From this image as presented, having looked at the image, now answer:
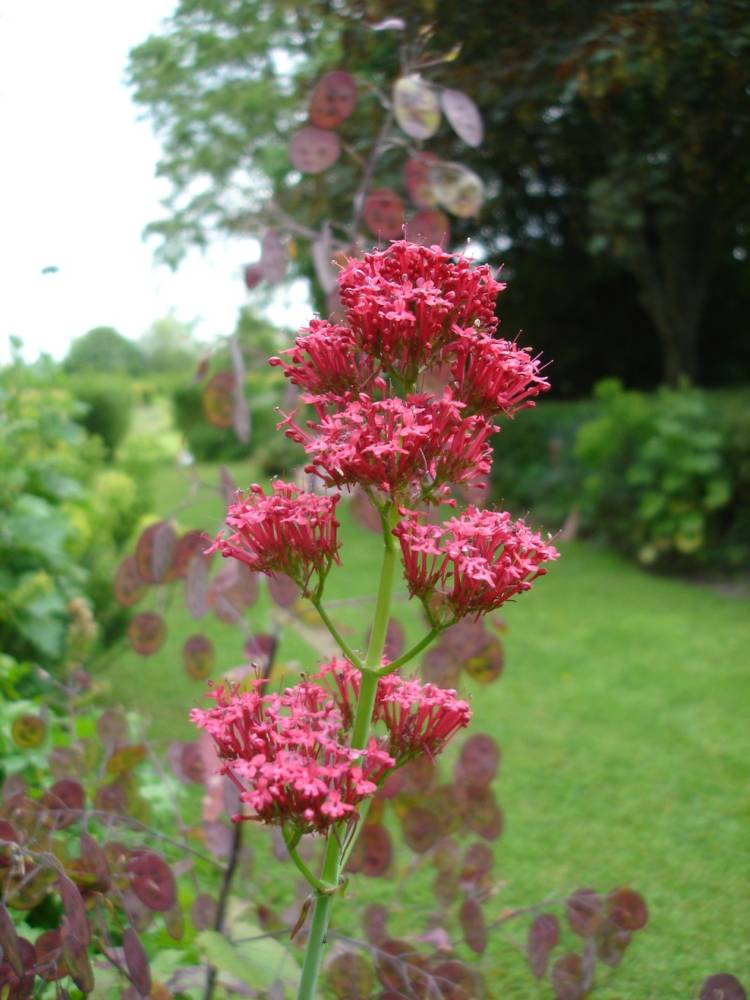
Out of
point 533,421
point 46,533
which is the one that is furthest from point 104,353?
point 46,533

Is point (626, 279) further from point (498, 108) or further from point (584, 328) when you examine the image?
point (498, 108)

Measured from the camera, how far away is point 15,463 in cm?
407

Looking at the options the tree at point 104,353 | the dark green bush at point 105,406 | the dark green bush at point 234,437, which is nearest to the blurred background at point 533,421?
the dark green bush at point 234,437

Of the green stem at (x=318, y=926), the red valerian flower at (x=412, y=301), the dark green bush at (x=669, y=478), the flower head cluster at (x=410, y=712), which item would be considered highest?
the red valerian flower at (x=412, y=301)

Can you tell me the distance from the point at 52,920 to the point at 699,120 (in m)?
3.39

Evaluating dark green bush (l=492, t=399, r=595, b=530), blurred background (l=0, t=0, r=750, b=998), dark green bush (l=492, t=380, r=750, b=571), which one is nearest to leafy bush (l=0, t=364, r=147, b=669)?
blurred background (l=0, t=0, r=750, b=998)

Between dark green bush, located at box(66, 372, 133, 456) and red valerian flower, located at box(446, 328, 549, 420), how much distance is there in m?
14.6

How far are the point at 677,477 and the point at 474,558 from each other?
20.9 feet

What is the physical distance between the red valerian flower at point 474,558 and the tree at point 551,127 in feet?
5.72

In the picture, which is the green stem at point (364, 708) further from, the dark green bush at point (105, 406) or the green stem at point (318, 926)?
the dark green bush at point (105, 406)

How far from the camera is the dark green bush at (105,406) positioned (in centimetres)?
1560

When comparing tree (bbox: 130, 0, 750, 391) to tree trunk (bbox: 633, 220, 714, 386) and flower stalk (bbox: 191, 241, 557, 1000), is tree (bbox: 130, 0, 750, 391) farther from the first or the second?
flower stalk (bbox: 191, 241, 557, 1000)

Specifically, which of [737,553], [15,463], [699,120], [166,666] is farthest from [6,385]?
[737,553]

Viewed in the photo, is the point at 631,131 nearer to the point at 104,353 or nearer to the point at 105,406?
the point at 105,406
